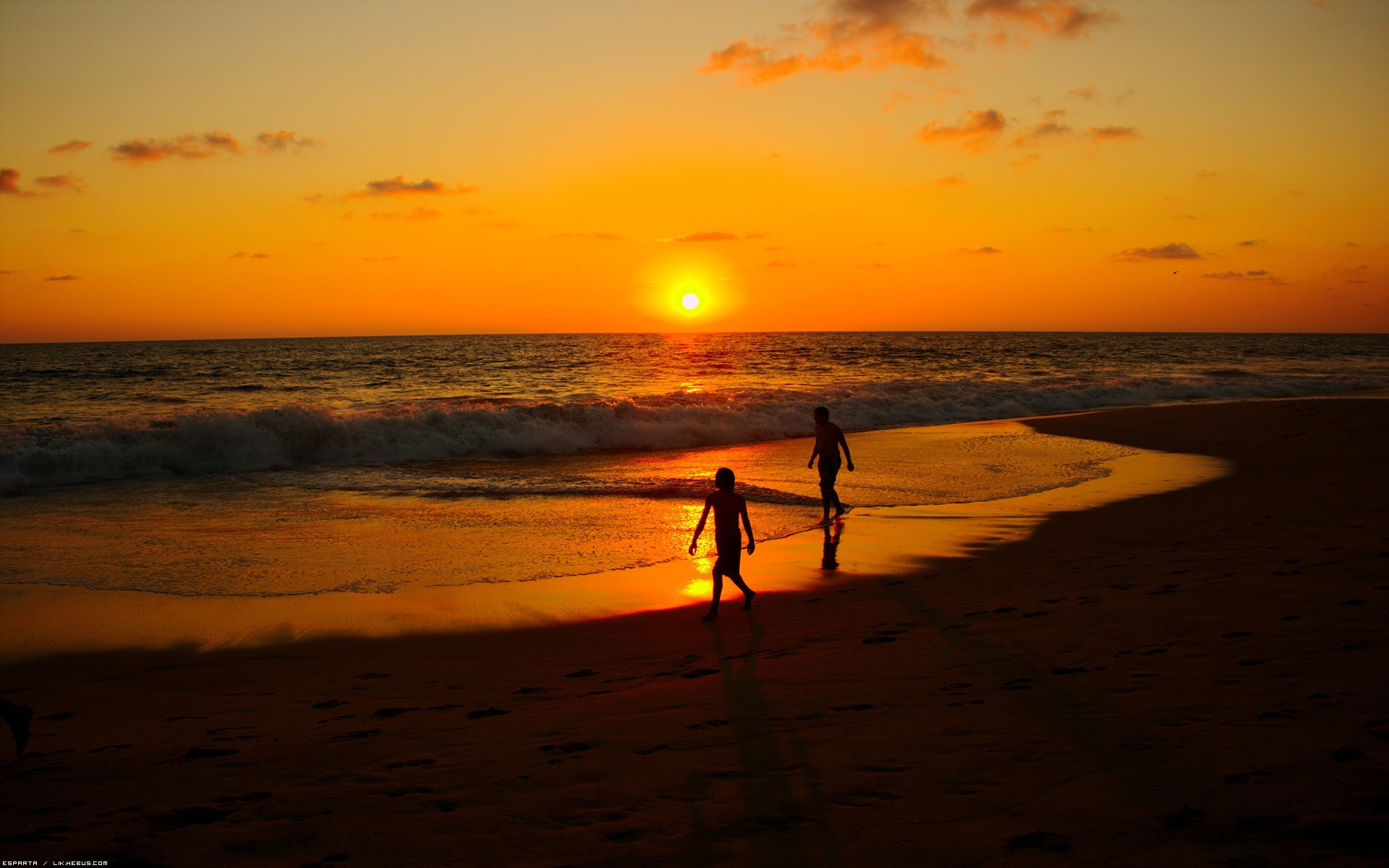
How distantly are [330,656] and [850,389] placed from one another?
97.5 ft

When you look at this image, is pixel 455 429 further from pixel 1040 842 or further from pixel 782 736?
pixel 1040 842

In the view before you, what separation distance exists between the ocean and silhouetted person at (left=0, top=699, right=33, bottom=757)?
3.93 m

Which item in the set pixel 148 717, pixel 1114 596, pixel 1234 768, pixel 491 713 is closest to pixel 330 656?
pixel 148 717

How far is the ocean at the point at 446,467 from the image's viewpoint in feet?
34.0

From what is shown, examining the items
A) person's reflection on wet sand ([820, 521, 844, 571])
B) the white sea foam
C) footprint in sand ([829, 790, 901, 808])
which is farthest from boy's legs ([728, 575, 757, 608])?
the white sea foam

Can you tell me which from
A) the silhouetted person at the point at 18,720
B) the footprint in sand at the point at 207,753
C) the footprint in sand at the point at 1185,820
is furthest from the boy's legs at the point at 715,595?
the silhouetted person at the point at 18,720

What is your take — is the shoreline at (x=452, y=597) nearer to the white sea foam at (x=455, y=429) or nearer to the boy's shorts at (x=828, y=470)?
the boy's shorts at (x=828, y=470)

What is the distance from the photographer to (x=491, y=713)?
5.48 metres

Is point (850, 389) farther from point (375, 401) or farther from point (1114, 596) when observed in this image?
point (1114, 596)

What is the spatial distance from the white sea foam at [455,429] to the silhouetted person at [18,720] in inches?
554

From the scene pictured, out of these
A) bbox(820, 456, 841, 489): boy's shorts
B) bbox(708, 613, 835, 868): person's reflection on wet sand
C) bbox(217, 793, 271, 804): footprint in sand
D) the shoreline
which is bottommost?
the shoreline

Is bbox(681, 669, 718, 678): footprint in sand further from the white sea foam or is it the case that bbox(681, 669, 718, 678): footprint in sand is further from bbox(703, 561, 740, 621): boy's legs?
the white sea foam

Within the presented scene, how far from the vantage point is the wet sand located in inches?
143

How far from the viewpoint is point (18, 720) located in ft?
15.8
